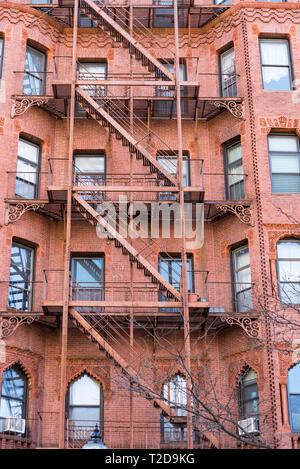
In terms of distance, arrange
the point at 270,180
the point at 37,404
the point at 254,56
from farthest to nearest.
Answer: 1. the point at 254,56
2. the point at 270,180
3. the point at 37,404

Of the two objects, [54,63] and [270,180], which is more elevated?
[54,63]

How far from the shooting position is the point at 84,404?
19.3 meters

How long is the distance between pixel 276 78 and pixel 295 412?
10.2m

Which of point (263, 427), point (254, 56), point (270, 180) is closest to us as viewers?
point (263, 427)

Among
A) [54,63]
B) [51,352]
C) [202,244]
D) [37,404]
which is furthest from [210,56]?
[37,404]

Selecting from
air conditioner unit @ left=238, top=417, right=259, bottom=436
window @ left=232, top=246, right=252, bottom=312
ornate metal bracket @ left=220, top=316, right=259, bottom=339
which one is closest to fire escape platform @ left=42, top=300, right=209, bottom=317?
ornate metal bracket @ left=220, top=316, right=259, bottom=339

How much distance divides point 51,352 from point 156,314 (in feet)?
10.8

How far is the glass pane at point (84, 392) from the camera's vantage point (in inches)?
763

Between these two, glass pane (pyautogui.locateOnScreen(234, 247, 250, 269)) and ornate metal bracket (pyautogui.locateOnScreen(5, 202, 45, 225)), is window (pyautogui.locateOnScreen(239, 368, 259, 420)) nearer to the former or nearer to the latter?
glass pane (pyautogui.locateOnScreen(234, 247, 250, 269))

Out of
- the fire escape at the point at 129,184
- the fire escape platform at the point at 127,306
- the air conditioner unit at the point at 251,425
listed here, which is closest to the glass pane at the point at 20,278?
the fire escape at the point at 129,184

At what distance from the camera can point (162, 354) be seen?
64.6 feet

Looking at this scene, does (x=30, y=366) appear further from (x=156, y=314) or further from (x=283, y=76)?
(x=283, y=76)

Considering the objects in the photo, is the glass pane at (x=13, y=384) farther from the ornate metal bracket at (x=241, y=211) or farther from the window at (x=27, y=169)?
the ornate metal bracket at (x=241, y=211)

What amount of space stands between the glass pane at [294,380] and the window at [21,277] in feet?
24.0
